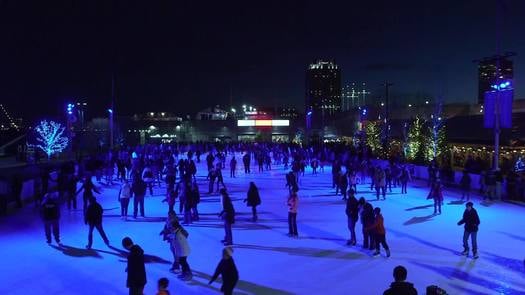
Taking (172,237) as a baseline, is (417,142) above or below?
above

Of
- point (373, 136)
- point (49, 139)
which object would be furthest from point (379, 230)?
point (49, 139)

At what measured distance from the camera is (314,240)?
520 inches

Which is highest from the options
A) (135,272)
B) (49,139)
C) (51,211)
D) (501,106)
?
(501,106)

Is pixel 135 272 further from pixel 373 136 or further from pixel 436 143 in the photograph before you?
pixel 373 136

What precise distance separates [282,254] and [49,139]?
153ft

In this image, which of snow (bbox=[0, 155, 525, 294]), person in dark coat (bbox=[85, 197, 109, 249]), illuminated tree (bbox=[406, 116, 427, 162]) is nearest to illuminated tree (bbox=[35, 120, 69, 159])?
illuminated tree (bbox=[406, 116, 427, 162])

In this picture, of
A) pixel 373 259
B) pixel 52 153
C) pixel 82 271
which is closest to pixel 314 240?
pixel 373 259

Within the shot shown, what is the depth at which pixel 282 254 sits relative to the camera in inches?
461

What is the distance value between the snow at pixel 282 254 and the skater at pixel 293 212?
22 centimetres

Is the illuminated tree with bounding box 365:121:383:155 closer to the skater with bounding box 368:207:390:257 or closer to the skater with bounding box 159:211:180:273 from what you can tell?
the skater with bounding box 368:207:390:257

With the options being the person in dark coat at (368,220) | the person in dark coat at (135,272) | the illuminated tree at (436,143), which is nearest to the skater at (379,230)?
the person in dark coat at (368,220)

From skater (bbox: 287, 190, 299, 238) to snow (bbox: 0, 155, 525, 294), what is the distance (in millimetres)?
221

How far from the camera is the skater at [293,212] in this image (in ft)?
43.8

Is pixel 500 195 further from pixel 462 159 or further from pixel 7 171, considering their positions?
pixel 7 171
